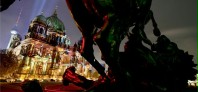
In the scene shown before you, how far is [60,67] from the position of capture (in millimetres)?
56219

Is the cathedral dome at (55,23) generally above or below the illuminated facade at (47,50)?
above

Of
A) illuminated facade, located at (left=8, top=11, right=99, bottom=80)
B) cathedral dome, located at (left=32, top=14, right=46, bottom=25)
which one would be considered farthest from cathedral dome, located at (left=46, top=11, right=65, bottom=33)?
cathedral dome, located at (left=32, top=14, right=46, bottom=25)

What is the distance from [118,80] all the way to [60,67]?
182ft

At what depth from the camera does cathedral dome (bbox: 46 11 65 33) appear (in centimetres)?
6125

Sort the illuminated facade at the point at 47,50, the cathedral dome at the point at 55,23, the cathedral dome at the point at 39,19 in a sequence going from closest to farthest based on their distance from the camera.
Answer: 1. the illuminated facade at the point at 47,50
2. the cathedral dome at the point at 39,19
3. the cathedral dome at the point at 55,23

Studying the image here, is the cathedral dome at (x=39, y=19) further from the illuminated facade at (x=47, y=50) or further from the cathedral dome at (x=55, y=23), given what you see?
the cathedral dome at (x=55, y=23)

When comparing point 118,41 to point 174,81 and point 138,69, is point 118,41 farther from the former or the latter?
point 174,81

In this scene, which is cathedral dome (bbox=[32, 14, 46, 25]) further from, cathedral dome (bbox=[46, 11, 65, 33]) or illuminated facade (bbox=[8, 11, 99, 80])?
cathedral dome (bbox=[46, 11, 65, 33])

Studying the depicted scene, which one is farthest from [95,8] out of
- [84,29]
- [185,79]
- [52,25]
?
[52,25]

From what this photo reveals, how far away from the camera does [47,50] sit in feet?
189

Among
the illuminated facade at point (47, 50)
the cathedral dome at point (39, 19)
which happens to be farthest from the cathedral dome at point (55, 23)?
the cathedral dome at point (39, 19)

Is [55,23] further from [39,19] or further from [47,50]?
[47,50]

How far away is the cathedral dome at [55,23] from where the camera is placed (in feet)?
201

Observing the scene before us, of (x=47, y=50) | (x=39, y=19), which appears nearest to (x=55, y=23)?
(x=39, y=19)
